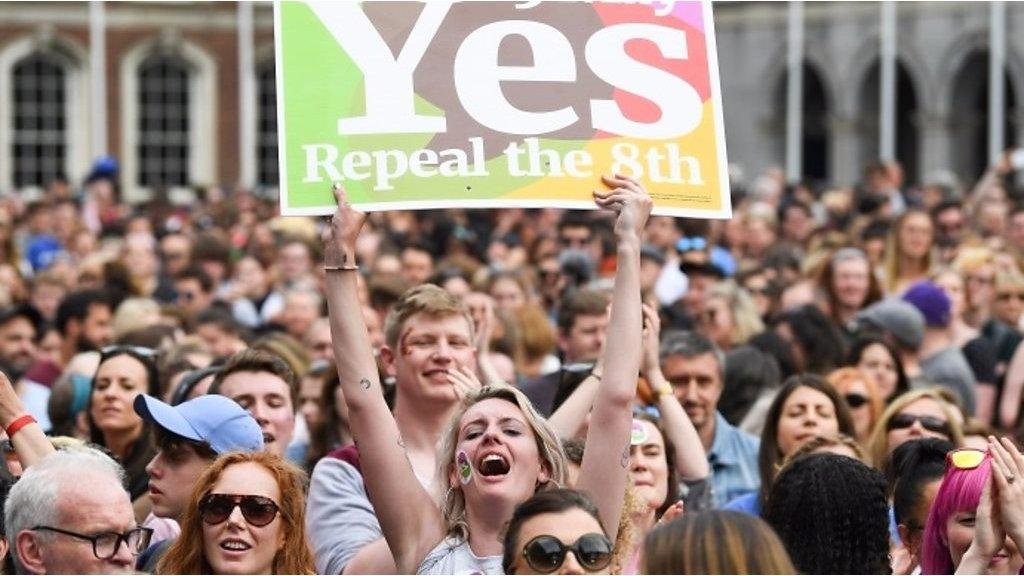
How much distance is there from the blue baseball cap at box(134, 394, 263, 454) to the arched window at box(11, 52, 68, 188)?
36.0m

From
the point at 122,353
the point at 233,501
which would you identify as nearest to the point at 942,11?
the point at 122,353

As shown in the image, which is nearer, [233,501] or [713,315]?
[233,501]

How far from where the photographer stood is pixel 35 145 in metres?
42.1

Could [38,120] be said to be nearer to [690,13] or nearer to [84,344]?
[84,344]

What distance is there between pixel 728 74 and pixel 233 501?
35.5 meters

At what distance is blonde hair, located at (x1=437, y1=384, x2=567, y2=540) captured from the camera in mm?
5699

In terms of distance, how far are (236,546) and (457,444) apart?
58 centimetres

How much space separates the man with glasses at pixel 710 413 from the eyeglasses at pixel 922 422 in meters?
0.64

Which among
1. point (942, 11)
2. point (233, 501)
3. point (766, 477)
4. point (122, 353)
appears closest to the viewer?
point (233, 501)

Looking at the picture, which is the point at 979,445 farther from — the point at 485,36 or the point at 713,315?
the point at 713,315

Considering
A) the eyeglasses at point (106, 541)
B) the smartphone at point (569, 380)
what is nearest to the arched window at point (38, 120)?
the smartphone at point (569, 380)

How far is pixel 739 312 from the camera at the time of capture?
11625 mm

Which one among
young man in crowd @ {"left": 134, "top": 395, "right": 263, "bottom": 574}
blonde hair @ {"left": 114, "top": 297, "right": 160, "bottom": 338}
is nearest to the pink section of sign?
young man in crowd @ {"left": 134, "top": 395, "right": 263, "bottom": 574}

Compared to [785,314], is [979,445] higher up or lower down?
lower down
